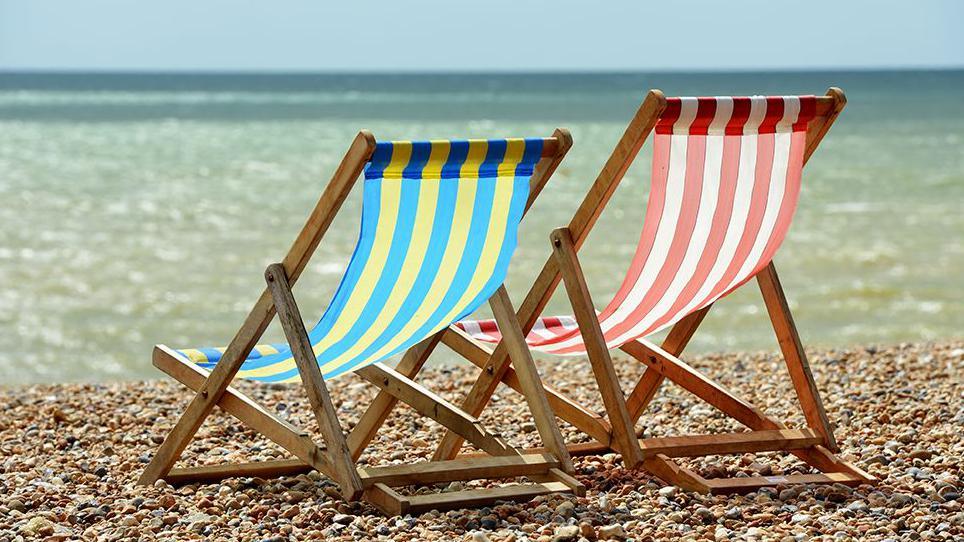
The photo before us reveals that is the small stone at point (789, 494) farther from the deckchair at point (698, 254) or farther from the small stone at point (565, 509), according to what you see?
the small stone at point (565, 509)

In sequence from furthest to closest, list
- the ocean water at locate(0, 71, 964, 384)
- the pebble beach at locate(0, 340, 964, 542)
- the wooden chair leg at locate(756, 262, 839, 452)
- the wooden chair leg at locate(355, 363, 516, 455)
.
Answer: the ocean water at locate(0, 71, 964, 384) → the wooden chair leg at locate(756, 262, 839, 452) → the wooden chair leg at locate(355, 363, 516, 455) → the pebble beach at locate(0, 340, 964, 542)

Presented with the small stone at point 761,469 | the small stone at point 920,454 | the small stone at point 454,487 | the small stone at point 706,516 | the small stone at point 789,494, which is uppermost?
the small stone at point 920,454

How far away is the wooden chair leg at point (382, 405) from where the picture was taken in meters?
3.68

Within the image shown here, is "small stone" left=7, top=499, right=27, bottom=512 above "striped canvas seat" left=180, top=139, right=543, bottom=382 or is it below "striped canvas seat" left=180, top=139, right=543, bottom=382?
below

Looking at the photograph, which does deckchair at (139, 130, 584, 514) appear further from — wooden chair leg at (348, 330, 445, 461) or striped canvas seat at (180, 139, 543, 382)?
wooden chair leg at (348, 330, 445, 461)

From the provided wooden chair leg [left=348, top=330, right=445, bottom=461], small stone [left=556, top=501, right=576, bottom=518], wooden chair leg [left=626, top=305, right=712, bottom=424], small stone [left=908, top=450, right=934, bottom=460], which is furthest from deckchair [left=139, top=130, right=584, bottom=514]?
small stone [left=908, top=450, right=934, bottom=460]

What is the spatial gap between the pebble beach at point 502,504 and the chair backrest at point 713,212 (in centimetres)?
51

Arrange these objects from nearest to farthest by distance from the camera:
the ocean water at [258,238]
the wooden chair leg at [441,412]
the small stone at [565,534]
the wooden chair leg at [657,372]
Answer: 1. the small stone at [565,534]
2. the wooden chair leg at [441,412]
3. the wooden chair leg at [657,372]
4. the ocean water at [258,238]

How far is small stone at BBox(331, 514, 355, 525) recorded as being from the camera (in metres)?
3.13

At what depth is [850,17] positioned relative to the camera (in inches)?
2293

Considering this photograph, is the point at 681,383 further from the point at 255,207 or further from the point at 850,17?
the point at 850,17

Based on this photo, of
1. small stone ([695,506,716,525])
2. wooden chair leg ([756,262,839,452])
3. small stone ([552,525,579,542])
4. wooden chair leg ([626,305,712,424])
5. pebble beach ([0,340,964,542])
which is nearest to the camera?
small stone ([552,525,579,542])

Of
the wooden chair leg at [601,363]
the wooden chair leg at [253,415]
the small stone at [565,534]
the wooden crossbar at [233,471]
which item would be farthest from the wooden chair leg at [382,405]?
the small stone at [565,534]

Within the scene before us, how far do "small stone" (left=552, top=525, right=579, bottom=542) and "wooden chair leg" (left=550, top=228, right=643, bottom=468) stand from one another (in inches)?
17.2
